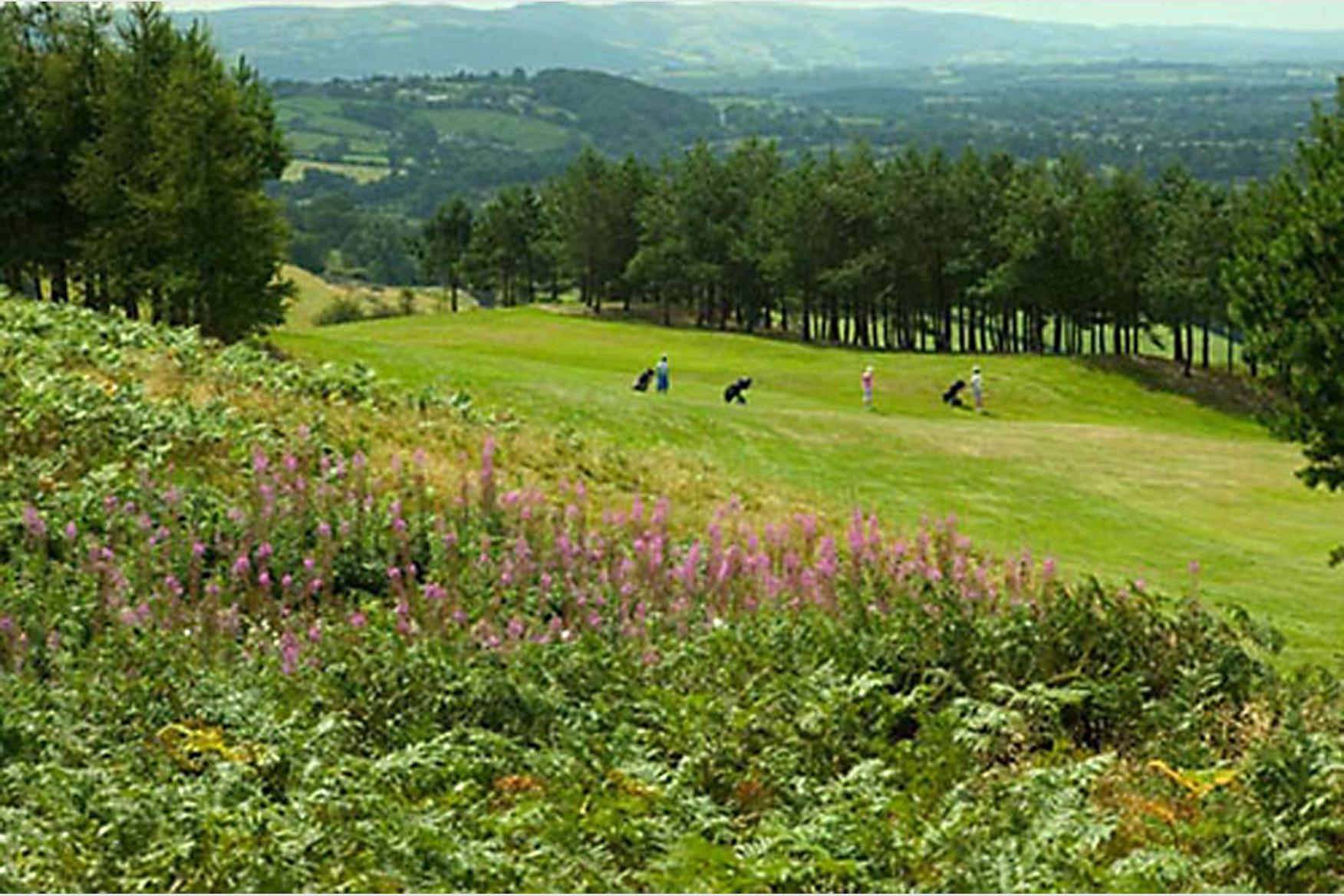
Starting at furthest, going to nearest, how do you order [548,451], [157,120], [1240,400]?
[1240,400]
[157,120]
[548,451]

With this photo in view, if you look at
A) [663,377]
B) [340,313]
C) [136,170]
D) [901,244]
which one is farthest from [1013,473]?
[340,313]

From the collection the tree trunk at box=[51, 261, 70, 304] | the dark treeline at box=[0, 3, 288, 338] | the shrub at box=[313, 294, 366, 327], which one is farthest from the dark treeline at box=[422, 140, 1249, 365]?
the tree trunk at box=[51, 261, 70, 304]

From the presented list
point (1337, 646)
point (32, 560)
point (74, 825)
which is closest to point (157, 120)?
point (32, 560)

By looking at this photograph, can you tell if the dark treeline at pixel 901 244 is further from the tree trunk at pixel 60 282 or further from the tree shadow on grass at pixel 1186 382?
the tree trunk at pixel 60 282

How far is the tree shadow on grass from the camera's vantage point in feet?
254

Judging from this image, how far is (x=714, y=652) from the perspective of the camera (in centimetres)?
1207

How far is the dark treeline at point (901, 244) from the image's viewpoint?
85875 millimetres

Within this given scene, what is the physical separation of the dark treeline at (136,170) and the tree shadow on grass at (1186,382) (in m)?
48.8

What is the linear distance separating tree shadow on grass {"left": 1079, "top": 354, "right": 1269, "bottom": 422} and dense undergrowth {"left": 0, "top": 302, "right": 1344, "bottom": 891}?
62.9m

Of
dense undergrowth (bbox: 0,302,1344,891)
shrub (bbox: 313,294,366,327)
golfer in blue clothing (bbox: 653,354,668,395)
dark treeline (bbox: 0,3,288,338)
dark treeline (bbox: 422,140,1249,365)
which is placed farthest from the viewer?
shrub (bbox: 313,294,366,327)

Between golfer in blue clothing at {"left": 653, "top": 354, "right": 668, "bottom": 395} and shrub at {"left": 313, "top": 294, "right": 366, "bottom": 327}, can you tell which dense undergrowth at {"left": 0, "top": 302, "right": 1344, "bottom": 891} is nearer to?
golfer in blue clothing at {"left": 653, "top": 354, "right": 668, "bottom": 395}

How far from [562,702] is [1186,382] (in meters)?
76.3

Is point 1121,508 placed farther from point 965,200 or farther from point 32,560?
point 965,200

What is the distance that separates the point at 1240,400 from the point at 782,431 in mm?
53294
